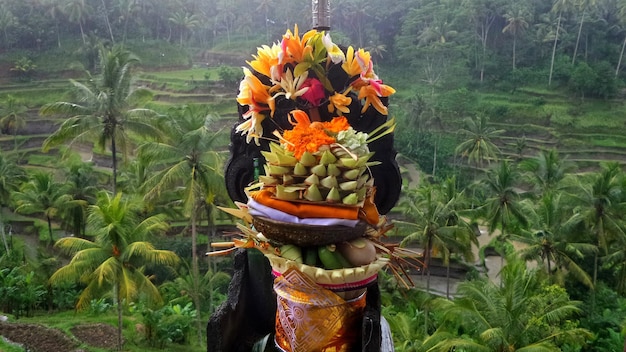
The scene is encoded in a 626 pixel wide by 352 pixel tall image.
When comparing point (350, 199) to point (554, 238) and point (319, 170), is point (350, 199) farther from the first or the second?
point (554, 238)

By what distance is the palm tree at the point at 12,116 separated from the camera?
31.0 metres

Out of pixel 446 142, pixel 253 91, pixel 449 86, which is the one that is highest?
pixel 253 91

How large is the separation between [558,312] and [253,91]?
1149 cm

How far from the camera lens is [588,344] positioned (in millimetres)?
16609

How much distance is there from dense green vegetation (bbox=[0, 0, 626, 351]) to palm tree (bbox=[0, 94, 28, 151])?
113 mm

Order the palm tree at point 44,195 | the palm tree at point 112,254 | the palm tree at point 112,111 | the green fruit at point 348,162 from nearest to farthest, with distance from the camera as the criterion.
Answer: the green fruit at point 348,162 < the palm tree at point 112,254 < the palm tree at point 112,111 < the palm tree at point 44,195

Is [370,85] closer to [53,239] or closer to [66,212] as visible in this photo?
[66,212]

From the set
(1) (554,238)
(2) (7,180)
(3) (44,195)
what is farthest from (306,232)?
(2) (7,180)

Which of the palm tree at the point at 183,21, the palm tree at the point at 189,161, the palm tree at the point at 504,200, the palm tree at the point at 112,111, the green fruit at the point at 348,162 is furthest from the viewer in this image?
the palm tree at the point at 183,21

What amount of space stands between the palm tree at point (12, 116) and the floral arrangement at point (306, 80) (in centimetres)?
3189

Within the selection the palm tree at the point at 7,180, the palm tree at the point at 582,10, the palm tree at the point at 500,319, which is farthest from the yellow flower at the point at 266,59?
the palm tree at the point at 582,10

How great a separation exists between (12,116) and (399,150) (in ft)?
78.0

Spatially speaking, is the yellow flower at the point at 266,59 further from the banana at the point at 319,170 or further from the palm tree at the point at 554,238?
the palm tree at the point at 554,238

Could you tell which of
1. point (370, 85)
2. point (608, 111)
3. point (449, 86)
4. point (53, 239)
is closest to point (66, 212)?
point (53, 239)
